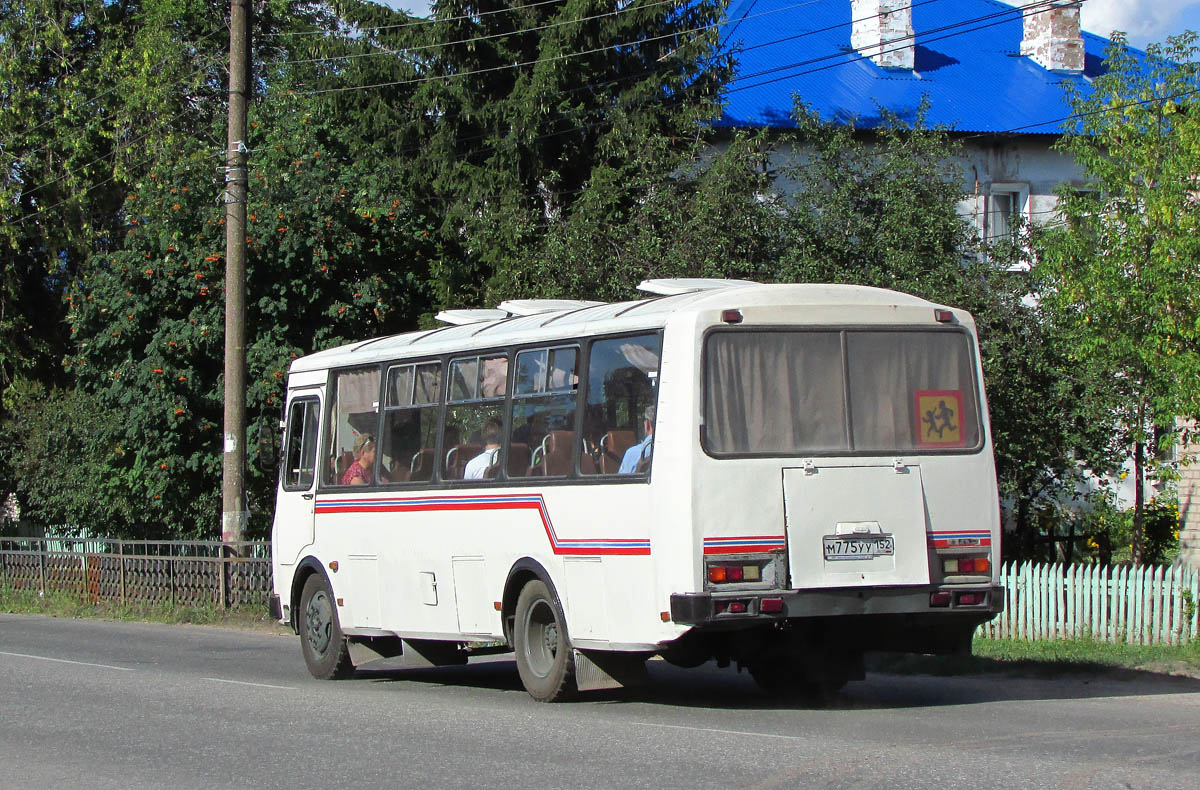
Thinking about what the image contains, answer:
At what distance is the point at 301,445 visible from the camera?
1498cm

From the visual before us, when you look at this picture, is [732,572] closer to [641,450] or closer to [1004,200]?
[641,450]

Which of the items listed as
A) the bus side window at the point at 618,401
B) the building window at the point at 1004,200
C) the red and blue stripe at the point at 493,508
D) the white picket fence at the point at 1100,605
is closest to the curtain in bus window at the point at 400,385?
the red and blue stripe at the point at 493,508

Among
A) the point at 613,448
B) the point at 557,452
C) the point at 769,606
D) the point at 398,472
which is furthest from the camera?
the point at 398,472

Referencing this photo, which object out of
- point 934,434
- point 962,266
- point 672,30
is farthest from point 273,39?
point 934,434

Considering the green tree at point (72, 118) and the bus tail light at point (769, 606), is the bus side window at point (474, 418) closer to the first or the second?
the bus tail light at point (769, 606)

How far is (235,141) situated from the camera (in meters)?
20.6

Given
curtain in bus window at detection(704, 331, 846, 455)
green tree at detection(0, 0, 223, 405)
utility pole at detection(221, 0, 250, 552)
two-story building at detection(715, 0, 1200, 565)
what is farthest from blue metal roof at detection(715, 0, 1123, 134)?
curtain in bus window at detection(704, 331, 846, 455)

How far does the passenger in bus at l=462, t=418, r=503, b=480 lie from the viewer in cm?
1178

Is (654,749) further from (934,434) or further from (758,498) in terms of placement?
(934,434)

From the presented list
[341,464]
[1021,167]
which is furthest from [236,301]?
[1021,167]

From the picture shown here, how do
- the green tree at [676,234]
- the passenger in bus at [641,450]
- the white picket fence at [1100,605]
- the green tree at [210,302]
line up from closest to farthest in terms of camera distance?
1. the passenger in bus at [641,450]
2. the white picket fence at [1100,605]
3. the green tree at [676,234]
4. the green tree at [210,302]

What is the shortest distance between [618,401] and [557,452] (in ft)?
2.52

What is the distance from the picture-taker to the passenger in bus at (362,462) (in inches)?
536

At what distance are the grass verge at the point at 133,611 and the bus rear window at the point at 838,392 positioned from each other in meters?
12.6
